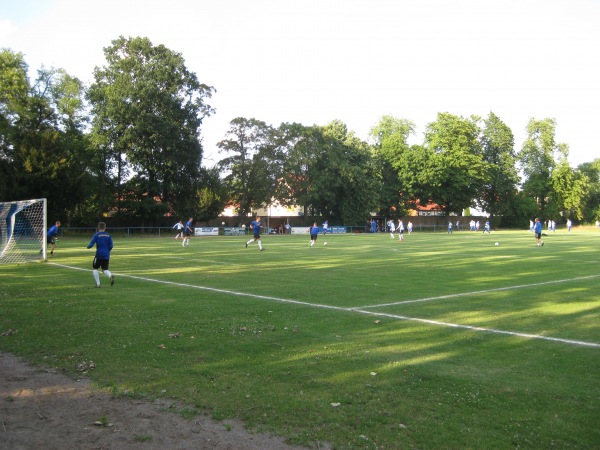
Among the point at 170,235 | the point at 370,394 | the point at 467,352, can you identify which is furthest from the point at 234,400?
the point at 170,235

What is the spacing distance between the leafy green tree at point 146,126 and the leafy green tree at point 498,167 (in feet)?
185

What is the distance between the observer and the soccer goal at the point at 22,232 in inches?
955

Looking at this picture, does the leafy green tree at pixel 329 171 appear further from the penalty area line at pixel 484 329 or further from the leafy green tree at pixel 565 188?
Answer: the penalty area line at pixel 484 329

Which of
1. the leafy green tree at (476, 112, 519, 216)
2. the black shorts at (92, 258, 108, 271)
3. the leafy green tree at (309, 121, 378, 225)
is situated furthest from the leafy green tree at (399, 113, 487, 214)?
the black shorts at (92, 258, 108, 271)

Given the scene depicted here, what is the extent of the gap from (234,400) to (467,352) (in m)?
3.87

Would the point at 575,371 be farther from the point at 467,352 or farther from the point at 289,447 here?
the point at 289,447

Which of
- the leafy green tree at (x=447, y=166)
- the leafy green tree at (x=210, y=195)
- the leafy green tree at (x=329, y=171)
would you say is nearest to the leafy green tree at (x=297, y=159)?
the leafy green tree at (x=329, y=171)

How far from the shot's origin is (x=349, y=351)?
7.42 m

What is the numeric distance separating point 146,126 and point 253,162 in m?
17.4

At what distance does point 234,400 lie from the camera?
5.41m

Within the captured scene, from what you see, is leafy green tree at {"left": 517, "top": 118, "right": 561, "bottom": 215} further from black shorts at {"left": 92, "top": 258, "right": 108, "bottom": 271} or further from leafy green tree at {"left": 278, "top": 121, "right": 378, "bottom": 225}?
black shorts at {"left": 92, "top": 258, "right": 108, "bottom": 271}

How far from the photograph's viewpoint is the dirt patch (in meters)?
4.45

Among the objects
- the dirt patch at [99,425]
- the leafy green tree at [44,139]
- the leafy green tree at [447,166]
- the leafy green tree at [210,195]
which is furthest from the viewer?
the leafy green tree at [447,166]

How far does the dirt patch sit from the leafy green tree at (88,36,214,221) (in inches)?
2055
